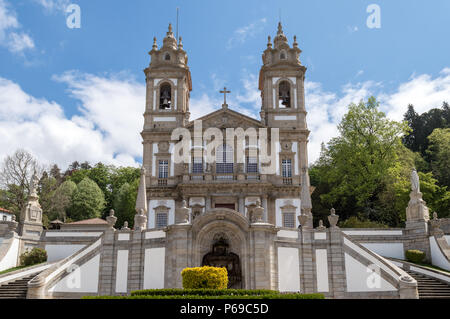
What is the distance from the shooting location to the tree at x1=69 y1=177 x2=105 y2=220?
5181cm

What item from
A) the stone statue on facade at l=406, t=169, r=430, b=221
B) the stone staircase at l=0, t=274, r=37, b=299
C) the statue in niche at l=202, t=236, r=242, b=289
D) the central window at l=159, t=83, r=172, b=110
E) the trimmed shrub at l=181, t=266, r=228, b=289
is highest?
the central window at l=159, t=83, r=172, b=110

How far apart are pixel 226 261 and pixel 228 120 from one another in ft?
59.2

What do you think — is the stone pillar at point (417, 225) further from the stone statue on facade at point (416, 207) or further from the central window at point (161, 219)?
the central window at point (161, 219)

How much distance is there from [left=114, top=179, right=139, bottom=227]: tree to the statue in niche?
32713 mm

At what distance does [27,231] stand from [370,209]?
26.0m

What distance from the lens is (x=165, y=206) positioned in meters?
34.3

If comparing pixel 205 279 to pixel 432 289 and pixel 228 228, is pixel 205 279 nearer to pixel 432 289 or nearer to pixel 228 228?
pixel 228 228

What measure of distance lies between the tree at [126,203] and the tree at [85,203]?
218 cm

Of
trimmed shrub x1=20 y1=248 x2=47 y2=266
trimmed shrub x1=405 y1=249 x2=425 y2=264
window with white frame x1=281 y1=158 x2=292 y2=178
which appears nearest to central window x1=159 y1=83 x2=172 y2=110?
window with white frame x1=281 y1=158 x2=292 y2=178

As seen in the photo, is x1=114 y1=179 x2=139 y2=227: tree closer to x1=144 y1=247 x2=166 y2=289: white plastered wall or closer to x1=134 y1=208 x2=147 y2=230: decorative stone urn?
x1=134 y1=208 x2=147 y2=230: decorative stone urn

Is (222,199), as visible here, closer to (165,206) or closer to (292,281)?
(165,206)
